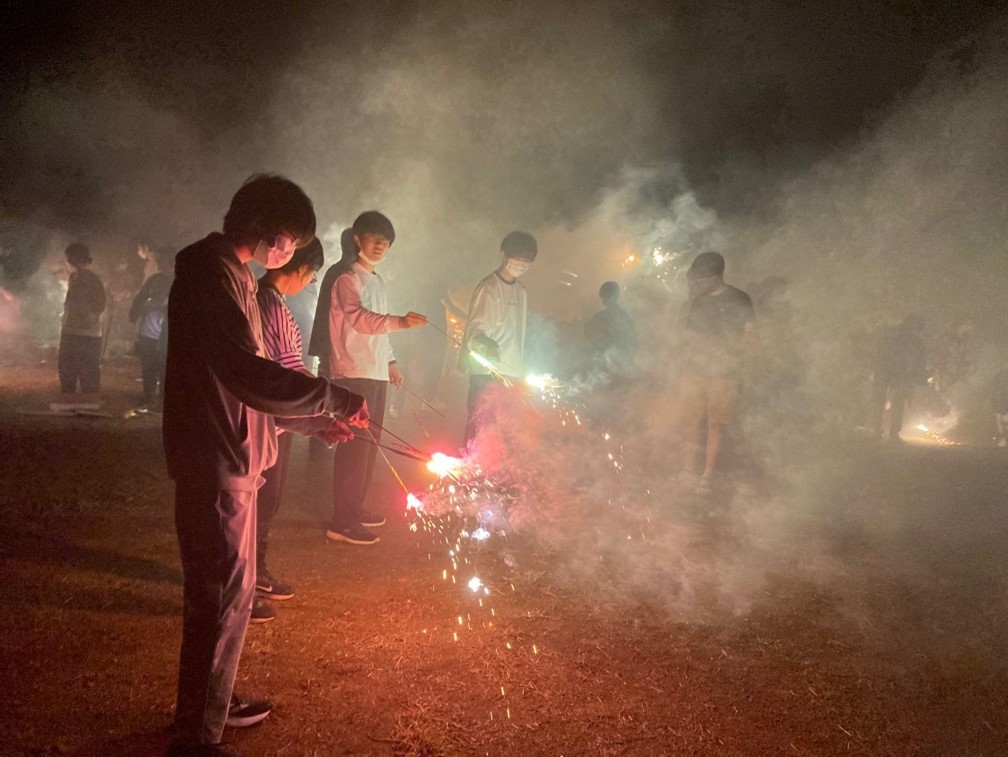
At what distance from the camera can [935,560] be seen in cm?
444

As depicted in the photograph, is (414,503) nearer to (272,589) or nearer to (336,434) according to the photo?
(272,589)

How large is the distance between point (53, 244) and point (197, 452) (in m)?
18.4

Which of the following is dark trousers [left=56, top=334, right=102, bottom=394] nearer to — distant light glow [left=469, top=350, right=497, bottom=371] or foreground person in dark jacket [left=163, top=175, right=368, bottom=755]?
distant light glow [left=469, top=350, right=497, bottom=371]

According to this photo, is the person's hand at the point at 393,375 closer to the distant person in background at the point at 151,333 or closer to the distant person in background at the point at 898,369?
the distant person in background at the point at 151,333

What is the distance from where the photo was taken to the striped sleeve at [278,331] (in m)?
2.91

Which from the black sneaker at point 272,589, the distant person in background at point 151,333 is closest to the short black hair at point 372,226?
the black sneaker at point 272,589

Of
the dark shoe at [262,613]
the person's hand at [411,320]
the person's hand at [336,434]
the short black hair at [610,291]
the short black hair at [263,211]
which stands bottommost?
the dark shoe at [262,613]

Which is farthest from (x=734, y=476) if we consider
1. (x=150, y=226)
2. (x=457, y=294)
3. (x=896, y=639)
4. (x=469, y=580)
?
(x=150, y=226)

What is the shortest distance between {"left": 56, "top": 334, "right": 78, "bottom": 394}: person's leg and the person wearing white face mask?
578 centimetres

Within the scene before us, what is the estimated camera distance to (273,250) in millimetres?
2223

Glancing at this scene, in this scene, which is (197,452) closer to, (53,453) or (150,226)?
(53,453)

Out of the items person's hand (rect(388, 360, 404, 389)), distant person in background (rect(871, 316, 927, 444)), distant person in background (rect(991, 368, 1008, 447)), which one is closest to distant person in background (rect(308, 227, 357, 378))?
person's hand (rect(388, 360, 404, 389))

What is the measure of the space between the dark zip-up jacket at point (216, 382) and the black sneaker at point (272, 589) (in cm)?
159

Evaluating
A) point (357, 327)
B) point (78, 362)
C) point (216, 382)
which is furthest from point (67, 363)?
point (216, 382)
